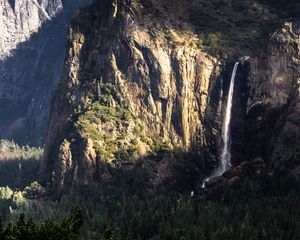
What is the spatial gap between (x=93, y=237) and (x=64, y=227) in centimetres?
11502

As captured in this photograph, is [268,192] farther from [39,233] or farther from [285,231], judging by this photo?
[39,233]

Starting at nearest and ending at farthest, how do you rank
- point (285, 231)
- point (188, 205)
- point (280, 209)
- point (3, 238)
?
1. point (3, 238)
2. point (285, 231)
3. point (280, 209)
4. point (188, 205)

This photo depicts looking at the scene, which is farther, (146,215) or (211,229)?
(146,215)

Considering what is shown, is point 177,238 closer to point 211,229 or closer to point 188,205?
point 211,229

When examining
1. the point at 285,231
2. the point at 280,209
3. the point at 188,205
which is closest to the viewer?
the point at 285,231

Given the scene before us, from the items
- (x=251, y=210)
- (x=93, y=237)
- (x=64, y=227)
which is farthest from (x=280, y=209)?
(x=64, y=227)

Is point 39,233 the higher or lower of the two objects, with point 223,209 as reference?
higher

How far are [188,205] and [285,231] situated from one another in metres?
38.2

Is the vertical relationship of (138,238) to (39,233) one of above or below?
below

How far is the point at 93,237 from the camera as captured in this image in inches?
6614

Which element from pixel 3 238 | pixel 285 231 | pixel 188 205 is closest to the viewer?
pixel 3 238

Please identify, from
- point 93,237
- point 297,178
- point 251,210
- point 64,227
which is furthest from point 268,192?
point 64,227

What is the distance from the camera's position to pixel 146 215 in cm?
19112

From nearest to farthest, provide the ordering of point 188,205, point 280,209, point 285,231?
point 285,231 → point 280,209 → point 188,205
